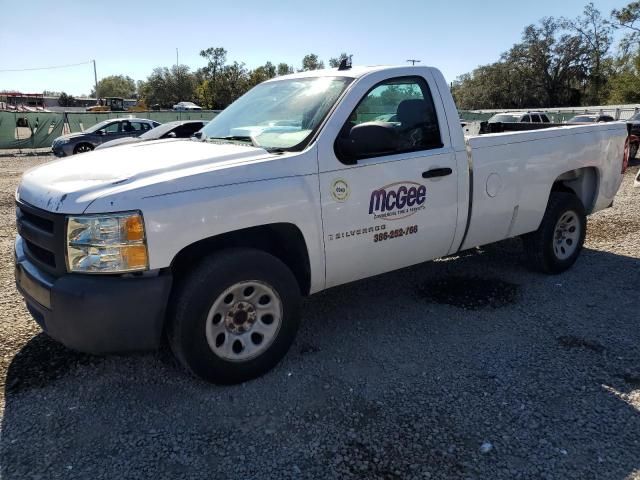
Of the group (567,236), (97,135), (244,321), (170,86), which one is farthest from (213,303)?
(170,86)

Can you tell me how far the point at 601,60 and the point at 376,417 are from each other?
7683cm

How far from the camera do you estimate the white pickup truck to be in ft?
9.27

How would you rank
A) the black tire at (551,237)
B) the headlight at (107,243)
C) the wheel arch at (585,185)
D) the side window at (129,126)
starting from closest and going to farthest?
the headlight at (107,243) → the black tire at (551,237) → the wheel arch at (585,185) → the side window at (129,126)

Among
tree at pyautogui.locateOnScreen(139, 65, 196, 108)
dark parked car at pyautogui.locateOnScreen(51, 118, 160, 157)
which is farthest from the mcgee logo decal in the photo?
tree at pyautogui.locateOnScreen(139, 65, 196, 108)

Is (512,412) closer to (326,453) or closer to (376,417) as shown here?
(376,417)

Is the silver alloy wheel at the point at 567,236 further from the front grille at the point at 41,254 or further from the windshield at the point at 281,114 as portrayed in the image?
the front grille at the point at 41,254

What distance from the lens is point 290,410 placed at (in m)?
3.11

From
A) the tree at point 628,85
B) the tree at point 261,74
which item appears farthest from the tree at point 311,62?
the tree at point 628,85

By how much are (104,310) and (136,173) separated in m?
0.83

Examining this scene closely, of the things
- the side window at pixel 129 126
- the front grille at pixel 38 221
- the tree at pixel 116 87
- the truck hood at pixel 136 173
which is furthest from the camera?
the tree at pixel 116 87

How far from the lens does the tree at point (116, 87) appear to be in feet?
458

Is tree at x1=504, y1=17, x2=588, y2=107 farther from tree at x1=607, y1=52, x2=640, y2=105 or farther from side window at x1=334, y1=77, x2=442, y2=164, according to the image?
side window at x1=334, y1=77, x2=442, y2=164

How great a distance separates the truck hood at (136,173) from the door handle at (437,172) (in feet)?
4.16

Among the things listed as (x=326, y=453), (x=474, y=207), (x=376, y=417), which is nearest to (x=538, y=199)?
(x=474, y=207)
